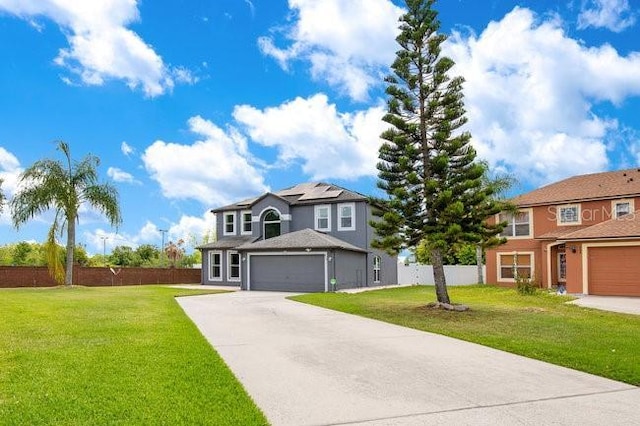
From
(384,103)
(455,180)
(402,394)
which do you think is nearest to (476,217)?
(455,180)

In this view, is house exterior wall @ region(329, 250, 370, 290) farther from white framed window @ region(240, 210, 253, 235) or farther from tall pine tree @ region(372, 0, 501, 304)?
tall pine tree @ region(372, 0, 501, 304)

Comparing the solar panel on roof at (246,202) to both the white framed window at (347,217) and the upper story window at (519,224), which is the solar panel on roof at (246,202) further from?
the upper story window at (519,224)

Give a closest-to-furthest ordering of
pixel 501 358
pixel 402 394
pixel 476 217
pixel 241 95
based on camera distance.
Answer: pixel 402 394
pixel 501 358
pixel 476 217
pixel 241 95

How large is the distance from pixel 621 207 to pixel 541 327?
1545 centimetres

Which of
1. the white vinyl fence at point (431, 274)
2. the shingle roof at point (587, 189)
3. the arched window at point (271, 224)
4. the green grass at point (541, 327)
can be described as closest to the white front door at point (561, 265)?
the shingle roof at point (587, 189)

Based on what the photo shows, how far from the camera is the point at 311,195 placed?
29.4 metres

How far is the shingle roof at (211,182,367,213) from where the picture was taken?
91.6ft

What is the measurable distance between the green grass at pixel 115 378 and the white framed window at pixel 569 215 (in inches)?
797

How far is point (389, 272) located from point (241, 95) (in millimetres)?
15515

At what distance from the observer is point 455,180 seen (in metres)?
14.6

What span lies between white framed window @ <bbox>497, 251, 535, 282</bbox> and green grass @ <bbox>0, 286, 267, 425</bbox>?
20065 millimetres

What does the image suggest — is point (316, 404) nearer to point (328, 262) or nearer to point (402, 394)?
point (402, 394)

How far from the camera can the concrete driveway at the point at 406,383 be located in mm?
4805

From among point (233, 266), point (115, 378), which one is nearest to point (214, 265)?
point (233, 266)
